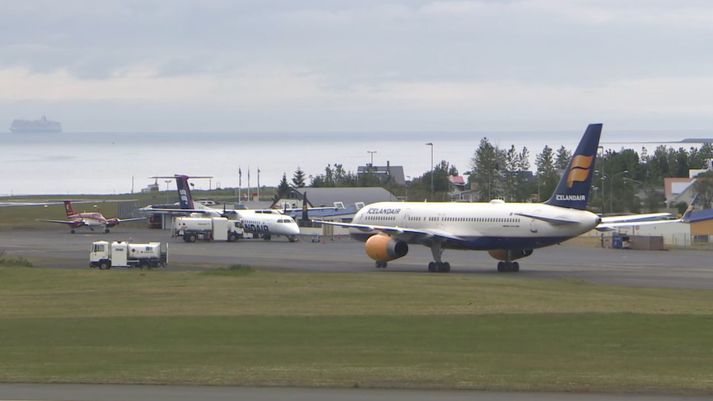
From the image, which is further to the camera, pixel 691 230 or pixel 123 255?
pixel 691 230

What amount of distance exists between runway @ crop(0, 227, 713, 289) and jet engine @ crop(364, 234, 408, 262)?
2.38 feet

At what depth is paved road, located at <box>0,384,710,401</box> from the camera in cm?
1883

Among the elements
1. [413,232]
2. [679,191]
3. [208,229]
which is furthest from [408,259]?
[679,191]

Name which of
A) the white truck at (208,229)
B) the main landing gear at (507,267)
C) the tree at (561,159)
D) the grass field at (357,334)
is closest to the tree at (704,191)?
the white truck at (208,229)

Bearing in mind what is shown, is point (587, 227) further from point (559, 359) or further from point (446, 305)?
point (559, 359)

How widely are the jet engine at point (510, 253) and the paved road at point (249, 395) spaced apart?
117 ft

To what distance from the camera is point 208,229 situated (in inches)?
3361

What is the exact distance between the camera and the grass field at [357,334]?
21141mm

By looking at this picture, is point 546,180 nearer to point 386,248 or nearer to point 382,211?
point 382,211

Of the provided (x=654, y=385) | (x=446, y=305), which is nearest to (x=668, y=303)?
(x=446, y=305)

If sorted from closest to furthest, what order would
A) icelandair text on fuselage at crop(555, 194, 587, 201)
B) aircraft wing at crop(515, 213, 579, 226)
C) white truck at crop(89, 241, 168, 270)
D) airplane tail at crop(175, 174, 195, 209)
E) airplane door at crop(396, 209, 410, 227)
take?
aircraft wing at crop(515, 213, 579, 226)
icelandair text on fuselage at crop(555, 194, 587, 201)
white truck at crop(89, 241, 168, 270)
airplane door at crop(396, 209, 410, 227)
airplane tail at crop(175, 174, 195, 209)

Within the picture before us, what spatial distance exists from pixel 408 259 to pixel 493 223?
11667 mm

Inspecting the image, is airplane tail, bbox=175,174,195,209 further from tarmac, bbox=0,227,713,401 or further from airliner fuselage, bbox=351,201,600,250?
airliner fuselage, bbox=351,201,600,250

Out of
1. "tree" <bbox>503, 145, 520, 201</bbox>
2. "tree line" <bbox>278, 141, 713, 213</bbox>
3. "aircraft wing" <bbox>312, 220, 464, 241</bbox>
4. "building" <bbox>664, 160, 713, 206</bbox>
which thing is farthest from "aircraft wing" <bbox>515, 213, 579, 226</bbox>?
"tree" <bbox>503, 145, 520, 201</bbox>
